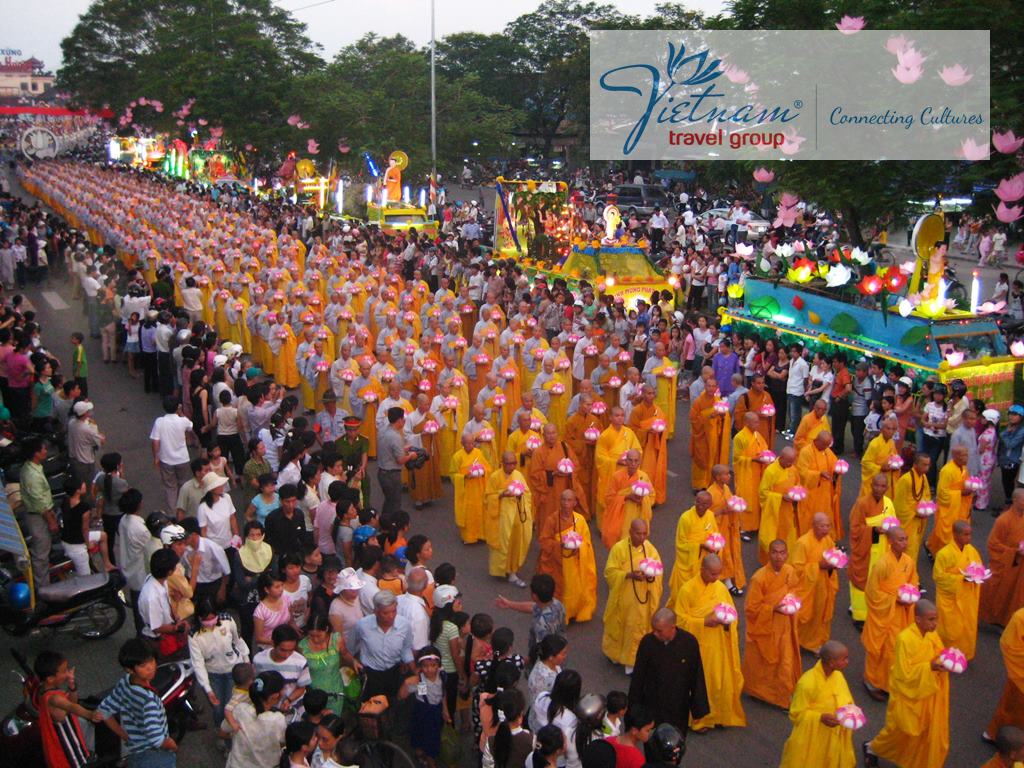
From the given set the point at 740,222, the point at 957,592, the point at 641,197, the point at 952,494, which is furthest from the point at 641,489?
the point at 641,197

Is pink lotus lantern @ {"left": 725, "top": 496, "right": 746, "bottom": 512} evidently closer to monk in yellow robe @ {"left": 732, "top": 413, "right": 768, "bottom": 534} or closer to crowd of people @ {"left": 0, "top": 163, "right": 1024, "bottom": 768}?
crowd of people @ {"left": 0, "top": 163, "right": 1024, "bottom": 768}

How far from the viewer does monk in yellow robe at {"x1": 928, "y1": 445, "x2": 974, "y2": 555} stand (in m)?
9.88

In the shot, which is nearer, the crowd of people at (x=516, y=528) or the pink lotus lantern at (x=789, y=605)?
the crowd of people at (x=516, y=528)

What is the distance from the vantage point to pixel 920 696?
6.91 metres

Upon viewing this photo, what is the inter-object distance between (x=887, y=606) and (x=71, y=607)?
255 inches

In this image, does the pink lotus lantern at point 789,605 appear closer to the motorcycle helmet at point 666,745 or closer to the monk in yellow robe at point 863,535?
the monk in yellow robe at point 863,535

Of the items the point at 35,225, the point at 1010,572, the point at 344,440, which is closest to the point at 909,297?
the point at 1010,572

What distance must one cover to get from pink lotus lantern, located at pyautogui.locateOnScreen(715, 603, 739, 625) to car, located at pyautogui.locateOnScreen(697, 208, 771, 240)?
23684 mm

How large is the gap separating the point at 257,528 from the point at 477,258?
53.6 feet

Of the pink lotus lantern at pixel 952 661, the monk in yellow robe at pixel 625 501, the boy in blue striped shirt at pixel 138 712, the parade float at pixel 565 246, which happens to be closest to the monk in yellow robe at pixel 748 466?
the monk in yellow robe at pixel 625 501

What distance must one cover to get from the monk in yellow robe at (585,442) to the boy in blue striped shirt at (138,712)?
20.8 feet

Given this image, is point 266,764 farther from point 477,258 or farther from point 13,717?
point 477,258

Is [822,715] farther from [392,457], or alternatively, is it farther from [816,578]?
[392,457]

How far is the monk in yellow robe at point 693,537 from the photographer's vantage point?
8680mm
